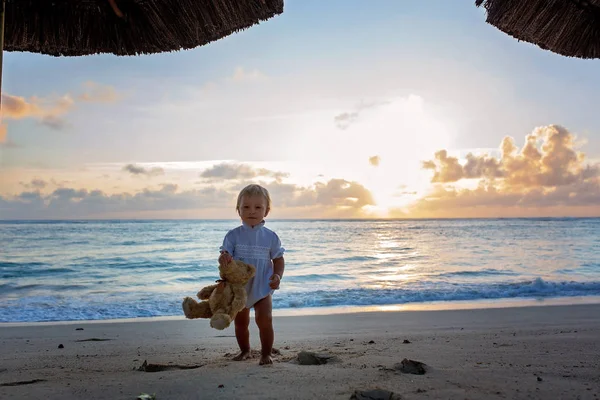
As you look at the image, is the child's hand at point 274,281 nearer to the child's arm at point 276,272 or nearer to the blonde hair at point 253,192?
the child's arm at point 276,272

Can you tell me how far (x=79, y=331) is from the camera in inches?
302

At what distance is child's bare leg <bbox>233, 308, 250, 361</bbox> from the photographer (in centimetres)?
433

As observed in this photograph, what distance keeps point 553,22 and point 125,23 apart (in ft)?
10.8

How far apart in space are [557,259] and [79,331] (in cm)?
1928

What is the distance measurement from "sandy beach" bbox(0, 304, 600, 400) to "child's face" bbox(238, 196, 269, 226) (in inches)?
45.2

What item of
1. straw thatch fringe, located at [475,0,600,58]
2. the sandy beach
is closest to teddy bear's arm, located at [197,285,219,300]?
the sandy beach

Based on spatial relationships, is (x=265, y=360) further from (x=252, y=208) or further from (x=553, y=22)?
(x=553, y=22)

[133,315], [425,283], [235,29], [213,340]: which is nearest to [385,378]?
[235,29]

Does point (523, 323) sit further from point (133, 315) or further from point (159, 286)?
point (159, 286)

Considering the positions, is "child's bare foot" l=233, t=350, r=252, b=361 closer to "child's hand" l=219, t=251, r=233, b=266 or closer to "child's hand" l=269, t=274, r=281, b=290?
"child's hand" l=269, t=274, r=281, b=290

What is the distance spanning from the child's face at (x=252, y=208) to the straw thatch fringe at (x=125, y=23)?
51.2 inches

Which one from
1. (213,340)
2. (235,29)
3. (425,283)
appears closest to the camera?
(235,29)

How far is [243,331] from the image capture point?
4.43m

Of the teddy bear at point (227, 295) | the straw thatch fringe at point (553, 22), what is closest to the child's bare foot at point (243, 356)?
the teddy bear at point (227, 295)
